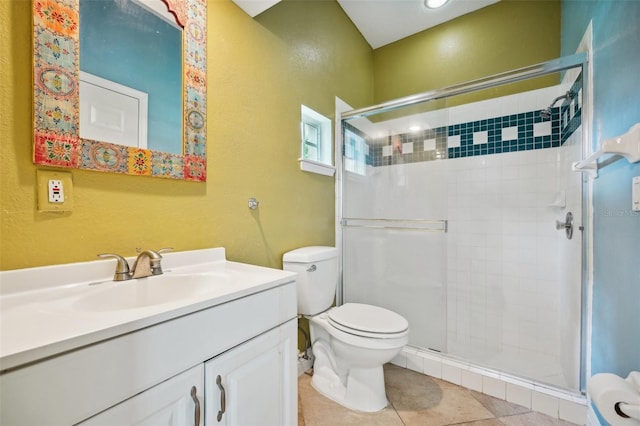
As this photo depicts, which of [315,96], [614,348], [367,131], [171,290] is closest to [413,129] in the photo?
[367,131]

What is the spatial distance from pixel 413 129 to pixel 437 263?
1.03m

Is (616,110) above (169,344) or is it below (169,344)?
above

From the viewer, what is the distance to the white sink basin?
0.80 metres

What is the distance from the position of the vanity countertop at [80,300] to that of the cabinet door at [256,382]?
19 cm

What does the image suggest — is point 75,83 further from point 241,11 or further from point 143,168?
point 241,11

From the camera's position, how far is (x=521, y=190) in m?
2.02

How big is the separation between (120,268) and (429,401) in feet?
5.49

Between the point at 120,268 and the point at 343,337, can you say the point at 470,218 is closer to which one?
the point at 343,337

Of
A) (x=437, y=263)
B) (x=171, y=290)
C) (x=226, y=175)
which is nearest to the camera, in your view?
(x=171, y=290)

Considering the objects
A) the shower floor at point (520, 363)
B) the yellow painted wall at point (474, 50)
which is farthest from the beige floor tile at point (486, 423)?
the yellow painted wall at point (474, 50)

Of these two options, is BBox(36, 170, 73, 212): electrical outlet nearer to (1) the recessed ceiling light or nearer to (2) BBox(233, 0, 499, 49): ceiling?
(2) BBox(233, 0, 499, 49): ceiling

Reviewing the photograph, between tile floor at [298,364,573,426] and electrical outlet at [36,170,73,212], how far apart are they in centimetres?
137

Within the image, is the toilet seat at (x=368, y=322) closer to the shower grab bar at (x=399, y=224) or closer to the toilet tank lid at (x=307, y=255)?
the toilet tank lid at (x=307, y=255)

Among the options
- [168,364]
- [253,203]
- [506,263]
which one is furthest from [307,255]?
[506,263]
